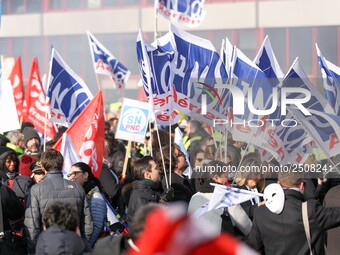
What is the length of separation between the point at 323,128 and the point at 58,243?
4451mm

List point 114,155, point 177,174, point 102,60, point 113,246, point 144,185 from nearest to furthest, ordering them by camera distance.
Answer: point 113,246, point 144,185, point 177,174, point 114,155, point 102,60

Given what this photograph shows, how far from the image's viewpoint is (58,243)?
17.8 ft

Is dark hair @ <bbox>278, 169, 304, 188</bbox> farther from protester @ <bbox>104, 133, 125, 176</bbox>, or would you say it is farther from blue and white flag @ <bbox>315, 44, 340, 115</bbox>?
protester @ <bbox>104, 133, 125, 176</bbox>

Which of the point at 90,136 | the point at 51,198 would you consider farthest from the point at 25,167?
the point at 51,198

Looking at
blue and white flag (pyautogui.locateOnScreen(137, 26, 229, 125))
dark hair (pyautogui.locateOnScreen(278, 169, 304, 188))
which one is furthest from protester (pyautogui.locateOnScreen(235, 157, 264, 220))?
dark hair (pyautogui.locateOnScreen(278, 169, 304, 188))

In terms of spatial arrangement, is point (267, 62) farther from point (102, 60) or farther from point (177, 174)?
point (102, 60)

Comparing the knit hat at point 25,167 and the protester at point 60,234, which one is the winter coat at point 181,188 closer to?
Result: the knit hat at point 25,167

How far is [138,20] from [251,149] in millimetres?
29708

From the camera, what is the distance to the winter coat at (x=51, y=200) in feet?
24.1

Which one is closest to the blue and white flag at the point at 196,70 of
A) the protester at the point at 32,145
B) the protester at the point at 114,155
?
the protester at the point at 114,155

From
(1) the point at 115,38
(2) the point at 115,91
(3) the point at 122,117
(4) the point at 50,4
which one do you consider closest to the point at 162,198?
(3) the point at 122,117

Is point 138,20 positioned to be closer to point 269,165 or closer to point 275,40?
point 275,40

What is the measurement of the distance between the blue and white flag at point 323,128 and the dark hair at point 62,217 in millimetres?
4184

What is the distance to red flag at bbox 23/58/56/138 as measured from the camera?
14078 millimetres
